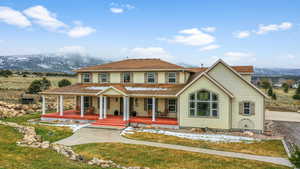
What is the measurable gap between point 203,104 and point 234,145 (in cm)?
464

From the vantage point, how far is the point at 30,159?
8578 mm

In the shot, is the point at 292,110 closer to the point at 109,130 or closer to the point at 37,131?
the point at 109,130

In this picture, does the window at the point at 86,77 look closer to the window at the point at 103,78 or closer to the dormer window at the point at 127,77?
the window at the point at 103,78

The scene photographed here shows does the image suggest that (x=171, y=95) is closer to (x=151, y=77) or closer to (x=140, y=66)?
(x=151, y=77)

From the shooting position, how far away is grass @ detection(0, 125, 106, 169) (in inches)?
305

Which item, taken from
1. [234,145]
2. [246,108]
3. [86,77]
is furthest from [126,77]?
[234,145]

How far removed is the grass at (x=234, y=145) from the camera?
11.4 m

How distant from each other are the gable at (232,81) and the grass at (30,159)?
13.1m

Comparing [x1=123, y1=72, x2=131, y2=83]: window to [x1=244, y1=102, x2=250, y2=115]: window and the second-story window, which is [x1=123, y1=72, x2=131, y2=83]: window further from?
[x1=244, y1=102, x2=250, y2=115]: window

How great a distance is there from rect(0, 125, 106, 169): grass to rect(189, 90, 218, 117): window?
10.7 m

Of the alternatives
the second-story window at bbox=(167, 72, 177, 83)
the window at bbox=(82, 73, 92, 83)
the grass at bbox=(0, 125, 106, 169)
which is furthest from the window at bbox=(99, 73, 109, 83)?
the grass at bbox=(0, 125, 106, 169)

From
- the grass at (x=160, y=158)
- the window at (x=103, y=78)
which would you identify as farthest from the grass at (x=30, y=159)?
the window at (x=103, y=78)

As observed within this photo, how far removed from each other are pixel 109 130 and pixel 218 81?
10525mm

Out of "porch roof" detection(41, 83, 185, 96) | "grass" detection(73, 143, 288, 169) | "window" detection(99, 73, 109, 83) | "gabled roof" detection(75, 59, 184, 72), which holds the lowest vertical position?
"grass" detection(73, 143, 288, 169)
